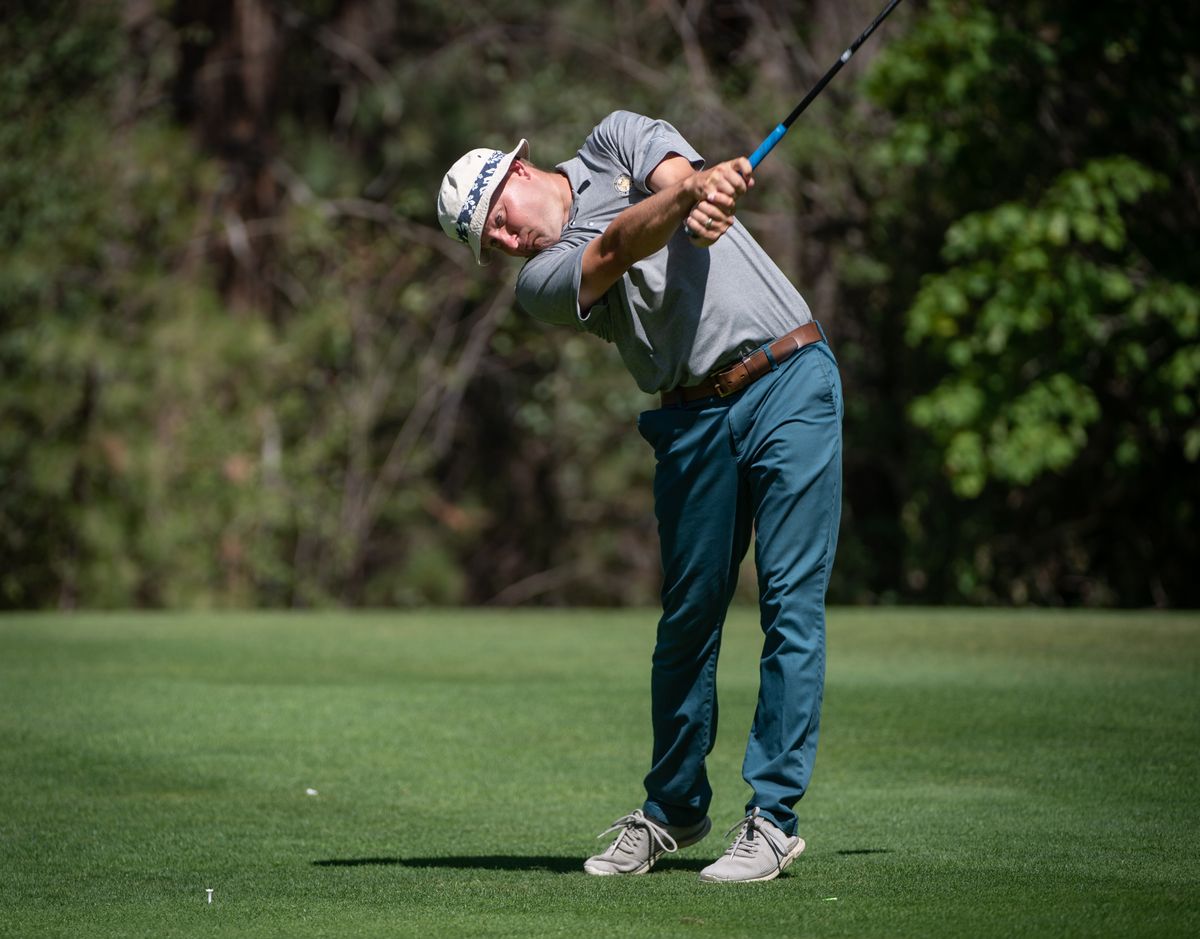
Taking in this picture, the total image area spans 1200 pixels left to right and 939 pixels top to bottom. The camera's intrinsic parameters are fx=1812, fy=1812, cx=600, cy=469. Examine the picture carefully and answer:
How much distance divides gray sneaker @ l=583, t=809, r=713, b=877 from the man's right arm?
1.20m

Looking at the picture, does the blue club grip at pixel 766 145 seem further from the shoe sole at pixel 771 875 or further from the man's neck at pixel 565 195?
the shoe sole at pixel 771 875

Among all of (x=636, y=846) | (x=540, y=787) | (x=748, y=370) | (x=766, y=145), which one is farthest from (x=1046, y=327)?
(x=636, y=846)

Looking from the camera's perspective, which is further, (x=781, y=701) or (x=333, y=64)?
(x=333, y=64)

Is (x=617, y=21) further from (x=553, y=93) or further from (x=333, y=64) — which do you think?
(x=333, y=64)

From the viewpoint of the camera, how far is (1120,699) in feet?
22.3

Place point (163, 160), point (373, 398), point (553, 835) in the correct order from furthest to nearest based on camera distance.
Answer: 1. point (373, 398)
2. point (163, 160)
3. point (553, 835)

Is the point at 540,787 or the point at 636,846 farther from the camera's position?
the point at 540,787

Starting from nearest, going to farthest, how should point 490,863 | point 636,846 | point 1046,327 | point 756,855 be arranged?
point 756,855, point 636,846, point 490,863, point 1046,327

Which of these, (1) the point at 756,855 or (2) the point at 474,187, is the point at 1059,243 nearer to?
(2) the point at 474,187

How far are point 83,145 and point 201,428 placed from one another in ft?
8.97

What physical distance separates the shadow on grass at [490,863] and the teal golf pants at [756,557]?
0.22 meters

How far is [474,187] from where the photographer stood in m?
4.07

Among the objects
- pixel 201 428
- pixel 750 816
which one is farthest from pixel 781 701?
pixel 201 428

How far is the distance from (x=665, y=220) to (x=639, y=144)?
16.1 inches
